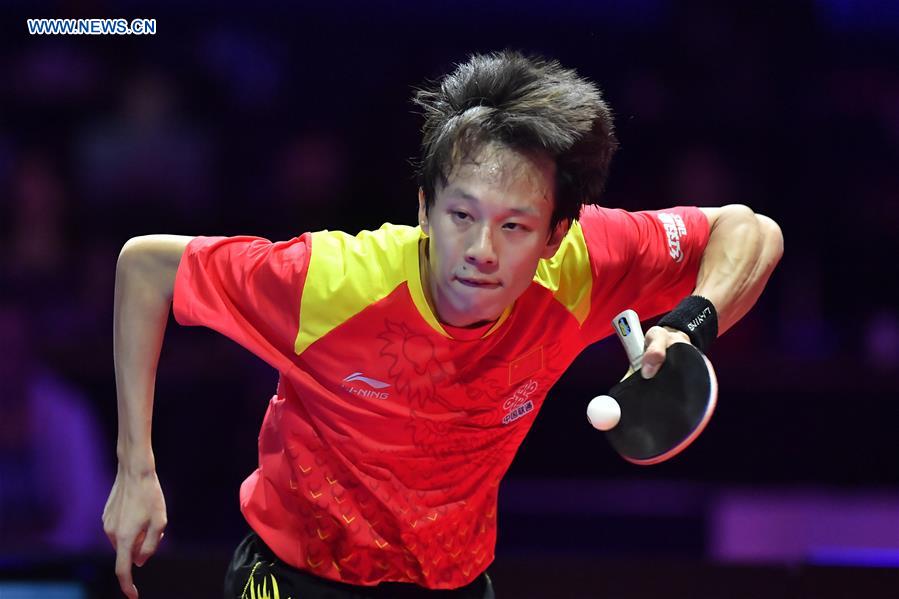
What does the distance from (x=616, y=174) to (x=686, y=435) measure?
358 centimetres

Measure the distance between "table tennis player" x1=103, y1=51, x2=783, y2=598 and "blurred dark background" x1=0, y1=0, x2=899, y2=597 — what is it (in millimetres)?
1683

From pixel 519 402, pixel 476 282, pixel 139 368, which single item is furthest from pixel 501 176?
pixel 139 368

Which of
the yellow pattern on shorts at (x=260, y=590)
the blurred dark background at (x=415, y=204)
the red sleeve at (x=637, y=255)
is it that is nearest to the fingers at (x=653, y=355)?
the red sleeve at (x=637, y=255)

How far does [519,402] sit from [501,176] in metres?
0.57

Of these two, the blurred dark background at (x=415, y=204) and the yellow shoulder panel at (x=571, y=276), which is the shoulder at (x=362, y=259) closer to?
the yellow shoulder panel at (x=571, y=276)

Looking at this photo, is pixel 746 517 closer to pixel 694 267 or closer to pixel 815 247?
pixel 815 247

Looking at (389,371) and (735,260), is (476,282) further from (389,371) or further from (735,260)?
(735,260)

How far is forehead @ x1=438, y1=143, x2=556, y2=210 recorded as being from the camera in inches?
87.3

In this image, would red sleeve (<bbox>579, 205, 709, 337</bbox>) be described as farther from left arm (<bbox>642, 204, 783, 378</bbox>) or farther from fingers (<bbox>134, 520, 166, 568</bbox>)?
fingers (<bbox>134, 520, 166, 568</bbox>)

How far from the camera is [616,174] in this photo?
17.8 feet

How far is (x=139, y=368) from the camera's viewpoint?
2.46 m

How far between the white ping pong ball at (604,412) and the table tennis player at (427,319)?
27 cm

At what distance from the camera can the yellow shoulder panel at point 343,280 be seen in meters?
2.35

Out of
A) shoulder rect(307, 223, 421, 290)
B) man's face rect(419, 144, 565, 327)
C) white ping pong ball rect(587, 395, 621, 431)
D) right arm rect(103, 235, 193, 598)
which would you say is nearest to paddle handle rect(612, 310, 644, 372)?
white ping pong ball rect(587, 395, 621, 431)
